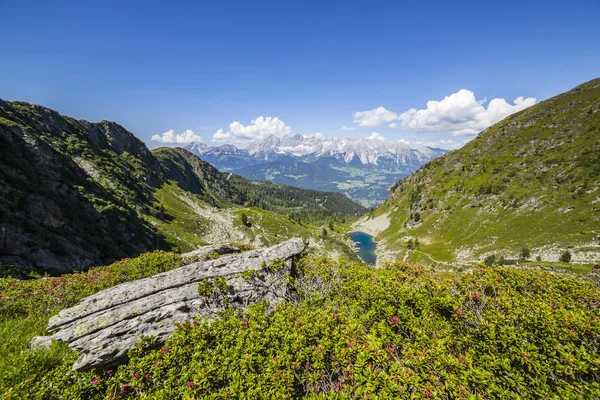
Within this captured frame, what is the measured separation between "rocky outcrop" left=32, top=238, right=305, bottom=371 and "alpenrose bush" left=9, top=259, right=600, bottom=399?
4.65 feet

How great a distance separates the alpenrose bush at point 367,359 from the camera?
864 centimetres

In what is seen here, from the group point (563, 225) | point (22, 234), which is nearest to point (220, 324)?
point (22, 234)

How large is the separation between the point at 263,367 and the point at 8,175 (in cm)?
8020

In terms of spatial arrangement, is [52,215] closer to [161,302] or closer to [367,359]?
[161,302]

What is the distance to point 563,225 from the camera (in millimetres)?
114250

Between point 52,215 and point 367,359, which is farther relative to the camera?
point 52,215

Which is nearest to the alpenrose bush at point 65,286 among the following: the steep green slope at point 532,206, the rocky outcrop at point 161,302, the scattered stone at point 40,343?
the rocky outcrop at point 161,302

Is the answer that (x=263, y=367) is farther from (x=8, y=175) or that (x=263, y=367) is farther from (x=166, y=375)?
(x=8, y=175)

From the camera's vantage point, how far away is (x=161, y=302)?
48.4ft

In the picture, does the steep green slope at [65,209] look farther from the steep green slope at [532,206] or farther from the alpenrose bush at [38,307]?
the steep green slope at [532,206]

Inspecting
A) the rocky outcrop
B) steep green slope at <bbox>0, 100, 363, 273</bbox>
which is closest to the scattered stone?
the rocky outcrop

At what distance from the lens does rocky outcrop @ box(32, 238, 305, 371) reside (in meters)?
12.0

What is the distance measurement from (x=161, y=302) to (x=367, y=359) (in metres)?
12.4

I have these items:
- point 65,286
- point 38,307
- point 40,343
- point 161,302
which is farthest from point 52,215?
point 161,302
